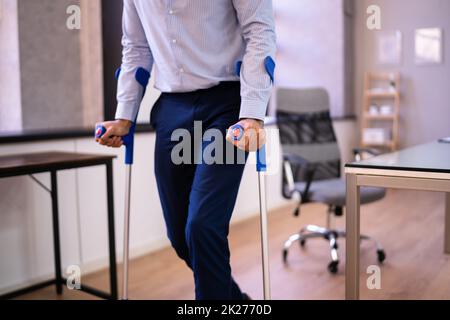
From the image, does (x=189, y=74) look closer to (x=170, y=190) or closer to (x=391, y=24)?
(x=170, y=190)

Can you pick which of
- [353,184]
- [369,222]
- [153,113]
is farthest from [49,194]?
[369,222]

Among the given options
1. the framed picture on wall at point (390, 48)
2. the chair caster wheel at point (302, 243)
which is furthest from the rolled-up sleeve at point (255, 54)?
the framed picture on wall at point (390, 48)

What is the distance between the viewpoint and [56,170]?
2.02m

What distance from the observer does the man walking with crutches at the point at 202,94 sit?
132 cm

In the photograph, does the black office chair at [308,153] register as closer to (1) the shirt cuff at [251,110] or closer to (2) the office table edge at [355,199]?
(2) the office table edge at [355,199]

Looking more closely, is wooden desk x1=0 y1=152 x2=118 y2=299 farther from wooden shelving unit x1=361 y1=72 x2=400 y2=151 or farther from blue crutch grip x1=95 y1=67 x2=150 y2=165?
wooden shelving unit x1=361 y1=72 x2=400 y2=151

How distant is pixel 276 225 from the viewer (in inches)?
150

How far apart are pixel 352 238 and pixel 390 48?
415cm

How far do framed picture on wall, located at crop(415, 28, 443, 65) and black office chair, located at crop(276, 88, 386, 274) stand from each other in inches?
62.4

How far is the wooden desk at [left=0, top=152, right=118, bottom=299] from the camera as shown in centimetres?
190

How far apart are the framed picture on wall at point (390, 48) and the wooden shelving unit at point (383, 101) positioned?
6.1 inches

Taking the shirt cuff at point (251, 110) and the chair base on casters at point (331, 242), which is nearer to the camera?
the shirt cuff at point (251, 110)

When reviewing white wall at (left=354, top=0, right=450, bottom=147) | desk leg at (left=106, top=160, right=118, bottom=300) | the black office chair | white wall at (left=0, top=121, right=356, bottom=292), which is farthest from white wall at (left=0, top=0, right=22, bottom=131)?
white wall at (left=354, top=0, right=450, bottom=147)
